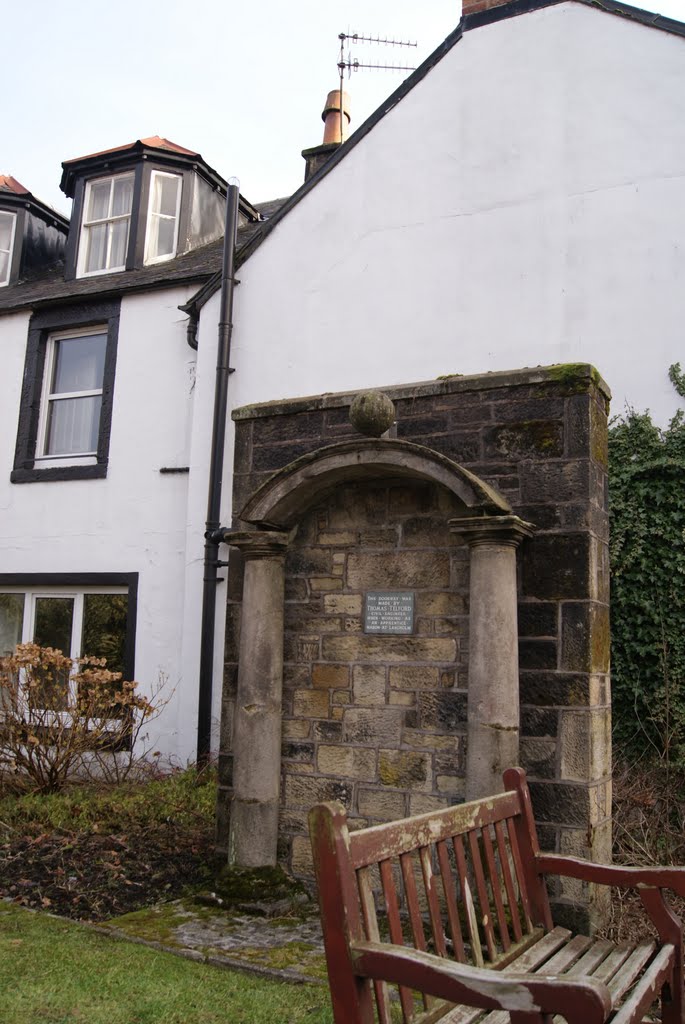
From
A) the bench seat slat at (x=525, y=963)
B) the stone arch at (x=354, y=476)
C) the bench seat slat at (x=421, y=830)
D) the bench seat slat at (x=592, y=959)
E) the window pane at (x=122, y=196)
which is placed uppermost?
the window pane at (x=122, y=196)

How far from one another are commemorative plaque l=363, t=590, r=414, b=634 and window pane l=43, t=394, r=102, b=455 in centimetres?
681

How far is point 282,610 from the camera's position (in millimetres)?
5695

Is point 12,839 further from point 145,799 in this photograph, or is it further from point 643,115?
point 643,115

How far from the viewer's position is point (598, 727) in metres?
4.86

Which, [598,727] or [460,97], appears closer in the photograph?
[598,727]

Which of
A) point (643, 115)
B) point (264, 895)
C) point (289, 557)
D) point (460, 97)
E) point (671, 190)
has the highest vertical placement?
point (460, 97)

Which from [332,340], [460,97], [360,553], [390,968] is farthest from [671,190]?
[390,968]

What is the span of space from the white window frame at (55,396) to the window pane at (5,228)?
91.8 inches

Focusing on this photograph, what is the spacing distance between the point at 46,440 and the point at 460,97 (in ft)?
21.0

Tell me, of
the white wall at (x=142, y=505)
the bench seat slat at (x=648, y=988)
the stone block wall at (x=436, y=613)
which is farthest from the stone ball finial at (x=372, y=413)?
the white wall at (x=142, y=505)

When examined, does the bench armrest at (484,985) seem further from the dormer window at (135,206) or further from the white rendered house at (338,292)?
the dormer window at (135,206)

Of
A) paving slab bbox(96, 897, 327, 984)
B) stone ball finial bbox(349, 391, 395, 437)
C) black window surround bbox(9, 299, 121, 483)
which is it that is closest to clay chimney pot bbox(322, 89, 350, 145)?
black window surround bbox(9, 299, 121, 483)

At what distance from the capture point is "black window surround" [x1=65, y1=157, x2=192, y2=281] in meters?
11.9

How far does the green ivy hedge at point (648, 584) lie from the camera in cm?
715
